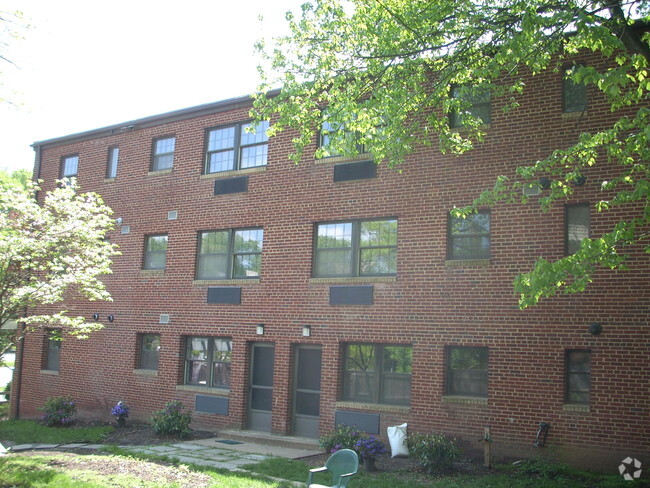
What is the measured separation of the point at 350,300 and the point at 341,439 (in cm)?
342

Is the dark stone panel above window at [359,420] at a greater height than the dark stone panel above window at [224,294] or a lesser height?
lesser

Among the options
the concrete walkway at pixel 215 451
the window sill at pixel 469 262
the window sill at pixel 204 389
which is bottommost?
the concrete walkway at pixel 215 451

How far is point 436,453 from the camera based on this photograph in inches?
462

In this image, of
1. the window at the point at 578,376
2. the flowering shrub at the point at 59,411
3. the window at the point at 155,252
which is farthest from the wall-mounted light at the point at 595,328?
the flowering shrub at the point at 59,411

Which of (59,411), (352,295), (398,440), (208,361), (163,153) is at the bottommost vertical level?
(59,411)

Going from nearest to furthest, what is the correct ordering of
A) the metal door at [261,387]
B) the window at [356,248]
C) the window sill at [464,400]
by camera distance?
the window sill at [464,400] → the window at [356,248] → the metal door at [261,387]

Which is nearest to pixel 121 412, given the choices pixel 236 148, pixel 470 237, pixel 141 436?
pixel 141 436

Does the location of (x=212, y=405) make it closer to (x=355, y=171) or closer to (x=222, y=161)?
(x=222, y=161)

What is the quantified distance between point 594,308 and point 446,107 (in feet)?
15.8

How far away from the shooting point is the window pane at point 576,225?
1256cm

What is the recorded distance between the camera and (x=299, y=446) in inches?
585

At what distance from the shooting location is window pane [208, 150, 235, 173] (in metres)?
18.1

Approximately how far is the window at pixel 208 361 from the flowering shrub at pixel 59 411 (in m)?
3.99

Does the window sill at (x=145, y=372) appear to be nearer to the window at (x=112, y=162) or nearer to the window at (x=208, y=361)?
the window at (x=208, y=361)
